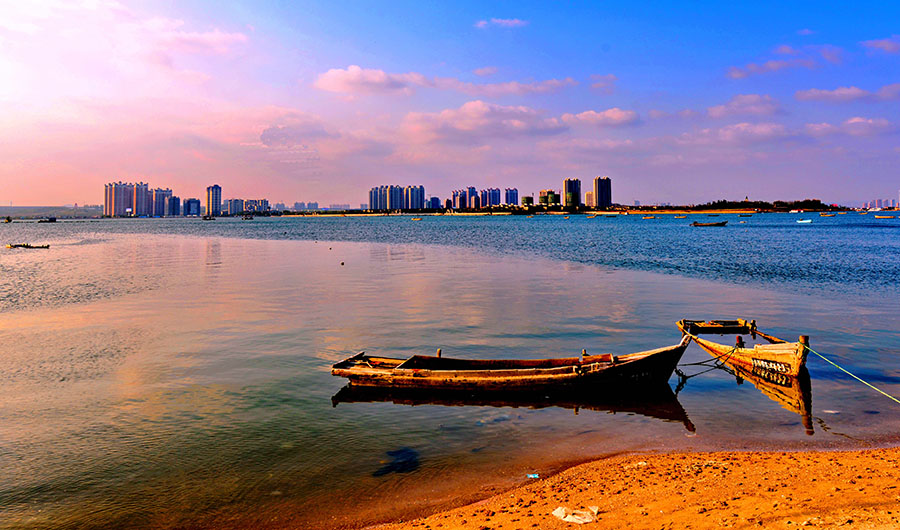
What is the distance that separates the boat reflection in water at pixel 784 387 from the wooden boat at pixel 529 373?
10.3ft

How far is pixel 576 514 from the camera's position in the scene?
9.40 metres

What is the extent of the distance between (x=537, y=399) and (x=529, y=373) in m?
0.82

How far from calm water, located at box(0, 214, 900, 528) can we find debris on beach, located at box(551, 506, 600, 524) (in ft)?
6.94

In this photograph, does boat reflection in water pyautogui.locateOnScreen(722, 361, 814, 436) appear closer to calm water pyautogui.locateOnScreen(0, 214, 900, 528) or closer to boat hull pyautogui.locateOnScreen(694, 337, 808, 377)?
boat hull pyautogui.locateOnScreen(694, 337, 808, 377)

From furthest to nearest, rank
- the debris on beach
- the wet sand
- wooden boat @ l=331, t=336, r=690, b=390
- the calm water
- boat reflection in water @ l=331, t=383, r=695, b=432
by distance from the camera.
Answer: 1. wooden boat @ l=331, t=336, r=690, b=390
2. boat reflection in water @ l=331, t=383, r=695, b=432
3. the calm water
4. the debris on beach
5. the wet sand

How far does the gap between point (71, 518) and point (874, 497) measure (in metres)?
14.3

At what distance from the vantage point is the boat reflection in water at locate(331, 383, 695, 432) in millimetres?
16469

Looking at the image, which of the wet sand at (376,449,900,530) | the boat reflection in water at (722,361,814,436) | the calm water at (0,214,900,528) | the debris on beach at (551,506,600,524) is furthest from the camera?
the boat reflection in water at (722,361,814,436)

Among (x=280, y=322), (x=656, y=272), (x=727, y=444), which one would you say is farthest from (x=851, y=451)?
(x=656, y=272)

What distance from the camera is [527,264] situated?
59.7 metres

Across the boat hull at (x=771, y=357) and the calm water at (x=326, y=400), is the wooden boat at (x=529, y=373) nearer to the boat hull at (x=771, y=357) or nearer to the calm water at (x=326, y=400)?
the calm water at (x=326, y=400)

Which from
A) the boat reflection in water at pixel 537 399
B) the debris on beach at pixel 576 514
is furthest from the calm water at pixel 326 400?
the debris on beach at pixel 576 514

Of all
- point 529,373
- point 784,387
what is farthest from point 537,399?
point 784,387

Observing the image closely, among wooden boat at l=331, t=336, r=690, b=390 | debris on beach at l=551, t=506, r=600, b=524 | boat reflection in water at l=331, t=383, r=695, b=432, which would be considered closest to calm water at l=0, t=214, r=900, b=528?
boat reflection in water at l=331, t=383, r=695, b=432
